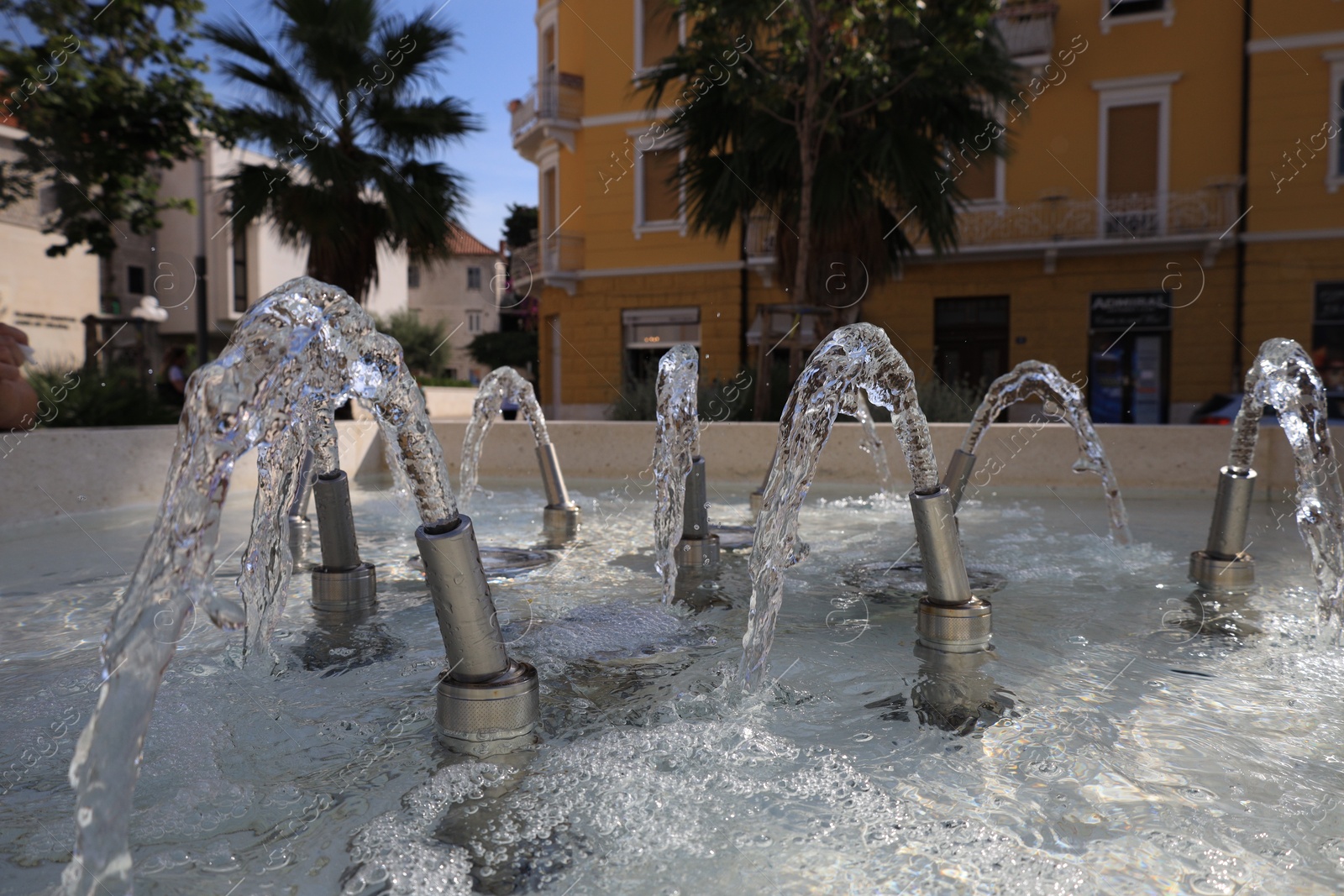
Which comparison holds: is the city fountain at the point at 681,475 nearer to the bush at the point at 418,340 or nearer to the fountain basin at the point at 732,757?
the fountain basin at the point at 732,757

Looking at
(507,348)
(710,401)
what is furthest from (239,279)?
(710,401)

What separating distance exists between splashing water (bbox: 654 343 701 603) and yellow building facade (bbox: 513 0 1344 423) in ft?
39.4

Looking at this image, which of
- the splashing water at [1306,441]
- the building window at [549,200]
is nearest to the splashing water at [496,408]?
the splashing water at [1306,441]

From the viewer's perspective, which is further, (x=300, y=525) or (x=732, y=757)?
(x=300, y=525)

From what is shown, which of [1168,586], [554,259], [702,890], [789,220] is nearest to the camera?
[702,890]

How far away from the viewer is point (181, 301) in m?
34.3

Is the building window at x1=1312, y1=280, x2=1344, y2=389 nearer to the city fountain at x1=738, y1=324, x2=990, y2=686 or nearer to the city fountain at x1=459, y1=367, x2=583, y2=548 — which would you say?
the city fountain at x1=459, y1=367, x2=583, y2=548

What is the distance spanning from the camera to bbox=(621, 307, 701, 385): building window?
67.9ft

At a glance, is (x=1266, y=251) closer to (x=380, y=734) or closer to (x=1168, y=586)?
(x=1168, y=586)

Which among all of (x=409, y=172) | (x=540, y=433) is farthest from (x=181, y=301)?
(x=540, y=433)

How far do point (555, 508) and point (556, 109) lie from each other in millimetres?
18230

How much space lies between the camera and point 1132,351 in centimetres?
1831

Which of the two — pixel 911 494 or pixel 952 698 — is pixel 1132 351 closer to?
pixel 911 494

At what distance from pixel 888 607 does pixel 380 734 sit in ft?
5.51
